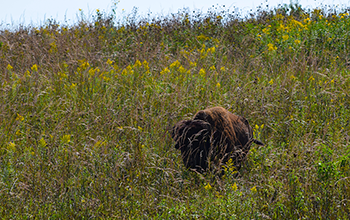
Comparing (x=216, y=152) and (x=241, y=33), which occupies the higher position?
(x=241, y=33)

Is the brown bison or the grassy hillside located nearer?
the grassy hillside

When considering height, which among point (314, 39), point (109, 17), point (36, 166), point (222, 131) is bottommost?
point (36, 166)

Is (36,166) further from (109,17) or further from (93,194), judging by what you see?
(109,17)

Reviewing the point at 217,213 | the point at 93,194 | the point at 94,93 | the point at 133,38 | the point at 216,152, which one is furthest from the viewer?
the point at 133,38

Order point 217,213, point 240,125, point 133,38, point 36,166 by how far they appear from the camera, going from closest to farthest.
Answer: point 217,213 < point 36,166 < point 240,125 < point 133,38

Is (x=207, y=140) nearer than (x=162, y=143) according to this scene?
Yes

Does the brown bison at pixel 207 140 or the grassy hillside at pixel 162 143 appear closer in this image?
the grassy hillside at pixel 162 143

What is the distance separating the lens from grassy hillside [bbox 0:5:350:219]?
234cm

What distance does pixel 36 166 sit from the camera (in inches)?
105

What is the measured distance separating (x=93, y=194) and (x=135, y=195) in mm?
308

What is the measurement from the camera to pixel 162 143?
10.4ft

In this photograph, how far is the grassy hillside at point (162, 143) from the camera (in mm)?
2344

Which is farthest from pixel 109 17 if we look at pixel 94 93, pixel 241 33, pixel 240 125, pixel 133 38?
pixel 240 125

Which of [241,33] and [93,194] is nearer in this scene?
[93,194]
